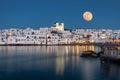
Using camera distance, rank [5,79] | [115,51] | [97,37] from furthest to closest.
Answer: [97,37] → [115,51] → [5,79]

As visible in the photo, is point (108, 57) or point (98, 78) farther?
point (108, 57)

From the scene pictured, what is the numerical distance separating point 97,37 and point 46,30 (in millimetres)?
19741

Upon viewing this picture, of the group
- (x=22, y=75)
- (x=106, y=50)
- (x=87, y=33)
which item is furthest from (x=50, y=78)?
(x=87, y=33)

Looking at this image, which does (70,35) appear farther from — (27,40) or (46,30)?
(27,40)

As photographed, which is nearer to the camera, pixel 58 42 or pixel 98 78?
pixel 98 78

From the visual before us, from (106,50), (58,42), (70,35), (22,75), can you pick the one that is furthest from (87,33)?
(22,75)

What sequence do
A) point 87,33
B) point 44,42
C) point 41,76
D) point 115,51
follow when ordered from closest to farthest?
1. point 41,76
2. point 115,51
3. point 44,42
4. point 87,33

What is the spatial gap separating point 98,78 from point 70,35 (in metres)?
96.6

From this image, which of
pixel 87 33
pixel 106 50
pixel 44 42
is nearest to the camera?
pixel 106 50

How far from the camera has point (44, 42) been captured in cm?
9781

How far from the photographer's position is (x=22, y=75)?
15.7 m

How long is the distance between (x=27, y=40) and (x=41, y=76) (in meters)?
85.9

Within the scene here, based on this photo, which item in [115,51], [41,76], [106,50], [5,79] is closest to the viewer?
[5,79]

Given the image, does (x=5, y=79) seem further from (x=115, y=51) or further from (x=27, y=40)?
(x=27, y=40)
